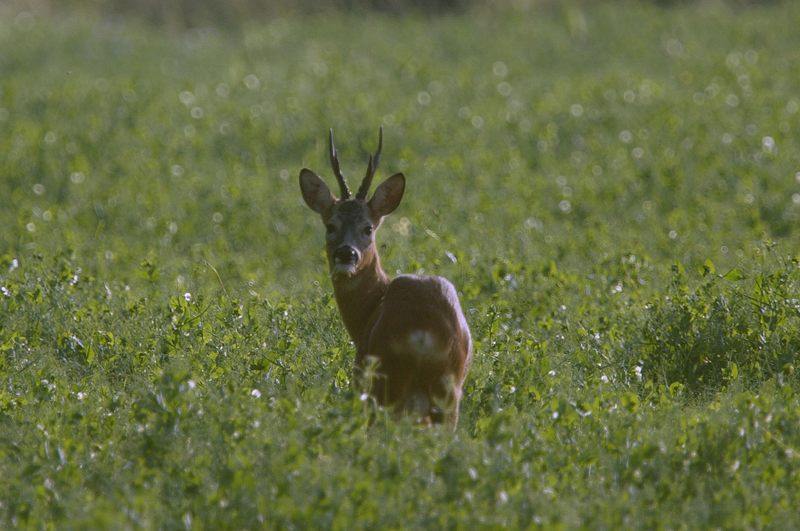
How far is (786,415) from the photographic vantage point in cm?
620

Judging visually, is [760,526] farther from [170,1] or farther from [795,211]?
[170,1]

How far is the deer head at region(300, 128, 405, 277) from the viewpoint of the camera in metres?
6.58

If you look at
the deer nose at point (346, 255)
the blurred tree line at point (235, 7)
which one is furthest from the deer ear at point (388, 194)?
the blurred tree line at point (235, 7)

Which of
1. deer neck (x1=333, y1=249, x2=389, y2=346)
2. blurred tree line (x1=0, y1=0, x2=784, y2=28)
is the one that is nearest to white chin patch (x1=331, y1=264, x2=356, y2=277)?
deer neck (x1=333, y1=249, x2=389, y2=346)

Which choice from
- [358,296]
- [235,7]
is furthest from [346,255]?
[235,7]

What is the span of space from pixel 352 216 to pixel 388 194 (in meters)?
0.35

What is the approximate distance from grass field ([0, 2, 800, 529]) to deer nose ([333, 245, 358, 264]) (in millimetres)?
662

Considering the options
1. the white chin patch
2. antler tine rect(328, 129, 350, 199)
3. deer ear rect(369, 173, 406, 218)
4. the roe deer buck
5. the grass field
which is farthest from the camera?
deer ear rect(369, 173, 406, 218)

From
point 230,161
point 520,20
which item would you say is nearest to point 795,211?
point 230,161

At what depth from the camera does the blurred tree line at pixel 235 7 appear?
25.6m

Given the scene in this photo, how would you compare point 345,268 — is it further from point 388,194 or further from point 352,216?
point 388,194

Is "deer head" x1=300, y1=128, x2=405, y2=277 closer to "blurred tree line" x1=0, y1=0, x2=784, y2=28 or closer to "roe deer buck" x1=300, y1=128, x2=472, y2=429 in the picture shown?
"roe deer buck" x1=300, y1=128, x2=472, y2=429

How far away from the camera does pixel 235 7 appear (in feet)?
86.2

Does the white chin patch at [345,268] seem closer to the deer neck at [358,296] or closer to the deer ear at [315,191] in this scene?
the deer neck at [358,296]
